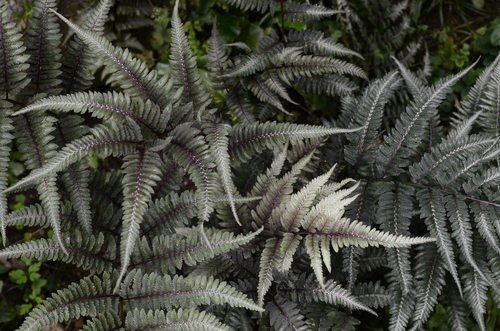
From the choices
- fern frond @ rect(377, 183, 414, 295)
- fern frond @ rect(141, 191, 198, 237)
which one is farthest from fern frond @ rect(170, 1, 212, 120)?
fern frond @ rect(377, 183, 414, 295)

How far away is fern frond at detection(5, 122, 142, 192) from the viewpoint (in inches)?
75.5

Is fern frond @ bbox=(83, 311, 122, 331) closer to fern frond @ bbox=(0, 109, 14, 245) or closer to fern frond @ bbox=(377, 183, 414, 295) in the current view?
fern frond @ bbox=(0, 109, 14, 245)

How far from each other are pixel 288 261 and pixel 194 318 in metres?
0.65

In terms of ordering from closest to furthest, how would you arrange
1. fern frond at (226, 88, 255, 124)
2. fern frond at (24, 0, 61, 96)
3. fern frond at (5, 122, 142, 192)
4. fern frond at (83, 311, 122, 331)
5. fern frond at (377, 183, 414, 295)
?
fern frond at (5, 122, 142, 192) → fern frond at (83, 311, 122, 331) → fern frond at (24, 0, 61, 96) → fern frond at (377, 183, 414, 295) → fern frond at (226, 88, 255, 124)

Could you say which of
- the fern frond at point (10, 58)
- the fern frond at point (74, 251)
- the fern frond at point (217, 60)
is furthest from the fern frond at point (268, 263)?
the fern frond at point (10, 58)

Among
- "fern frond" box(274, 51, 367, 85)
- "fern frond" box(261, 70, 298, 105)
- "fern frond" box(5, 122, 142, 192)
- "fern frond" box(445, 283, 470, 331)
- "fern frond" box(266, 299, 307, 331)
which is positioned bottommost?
"fern frond" box(445, 283, 470, 331)

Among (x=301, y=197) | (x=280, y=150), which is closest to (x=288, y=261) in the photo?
(x=301, y=197)

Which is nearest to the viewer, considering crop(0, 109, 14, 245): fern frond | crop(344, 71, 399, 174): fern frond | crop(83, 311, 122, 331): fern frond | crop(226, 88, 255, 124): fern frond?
crop(0, 109, 14, 245): fern frond

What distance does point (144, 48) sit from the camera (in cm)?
392

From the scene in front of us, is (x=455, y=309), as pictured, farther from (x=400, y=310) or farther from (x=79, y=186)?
(x=79, y=186)

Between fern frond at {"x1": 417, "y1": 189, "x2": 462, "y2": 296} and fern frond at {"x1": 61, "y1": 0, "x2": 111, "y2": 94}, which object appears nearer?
fern frond at {"x1": 61, "y1": 0, "x2": 111, "y2": 94}

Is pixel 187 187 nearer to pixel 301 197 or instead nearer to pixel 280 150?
pixel 280 150

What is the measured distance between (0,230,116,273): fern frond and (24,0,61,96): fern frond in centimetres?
97

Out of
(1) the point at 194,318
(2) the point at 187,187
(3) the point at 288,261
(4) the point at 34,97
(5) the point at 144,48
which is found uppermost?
(4) the point at 34,97
